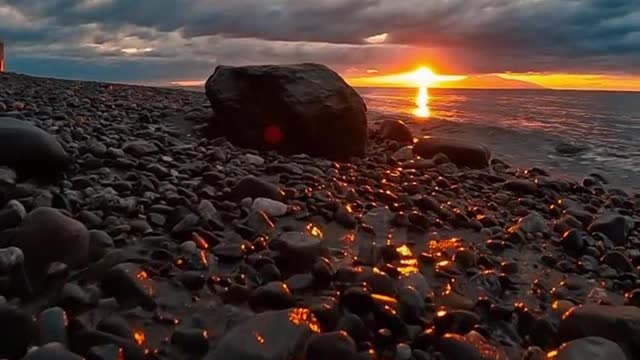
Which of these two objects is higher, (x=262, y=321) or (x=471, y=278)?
(x=262, y=321)

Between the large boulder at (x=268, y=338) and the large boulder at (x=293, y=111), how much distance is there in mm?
5249

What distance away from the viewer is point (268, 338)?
2.37m

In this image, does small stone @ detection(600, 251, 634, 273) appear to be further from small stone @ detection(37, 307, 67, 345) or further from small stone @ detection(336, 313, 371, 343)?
small stone @ detection(37, 307, 67, 345)

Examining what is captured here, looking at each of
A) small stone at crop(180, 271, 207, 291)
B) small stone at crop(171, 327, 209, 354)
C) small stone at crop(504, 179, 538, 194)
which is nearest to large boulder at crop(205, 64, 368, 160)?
small stone at crop(504, 179, 538, 194)

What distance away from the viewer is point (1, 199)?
3.54 meters

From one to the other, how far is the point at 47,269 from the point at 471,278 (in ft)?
8.67

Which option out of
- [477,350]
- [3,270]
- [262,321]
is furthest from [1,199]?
[477,350]

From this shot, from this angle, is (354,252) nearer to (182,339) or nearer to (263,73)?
(182,339)

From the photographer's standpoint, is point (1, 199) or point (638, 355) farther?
point (1, 199)

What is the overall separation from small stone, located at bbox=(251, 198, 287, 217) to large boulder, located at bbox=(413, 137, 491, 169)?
5175mm

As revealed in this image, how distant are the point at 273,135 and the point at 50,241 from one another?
508 cm

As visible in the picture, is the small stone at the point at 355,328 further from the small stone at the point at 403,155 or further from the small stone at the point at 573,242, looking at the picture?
the small stone at the point at 403,155

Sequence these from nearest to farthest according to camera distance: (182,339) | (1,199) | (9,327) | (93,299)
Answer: (9,327)
(182,339)
(93,299)
(1,199)

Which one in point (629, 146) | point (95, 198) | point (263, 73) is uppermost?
point (263, 73)
